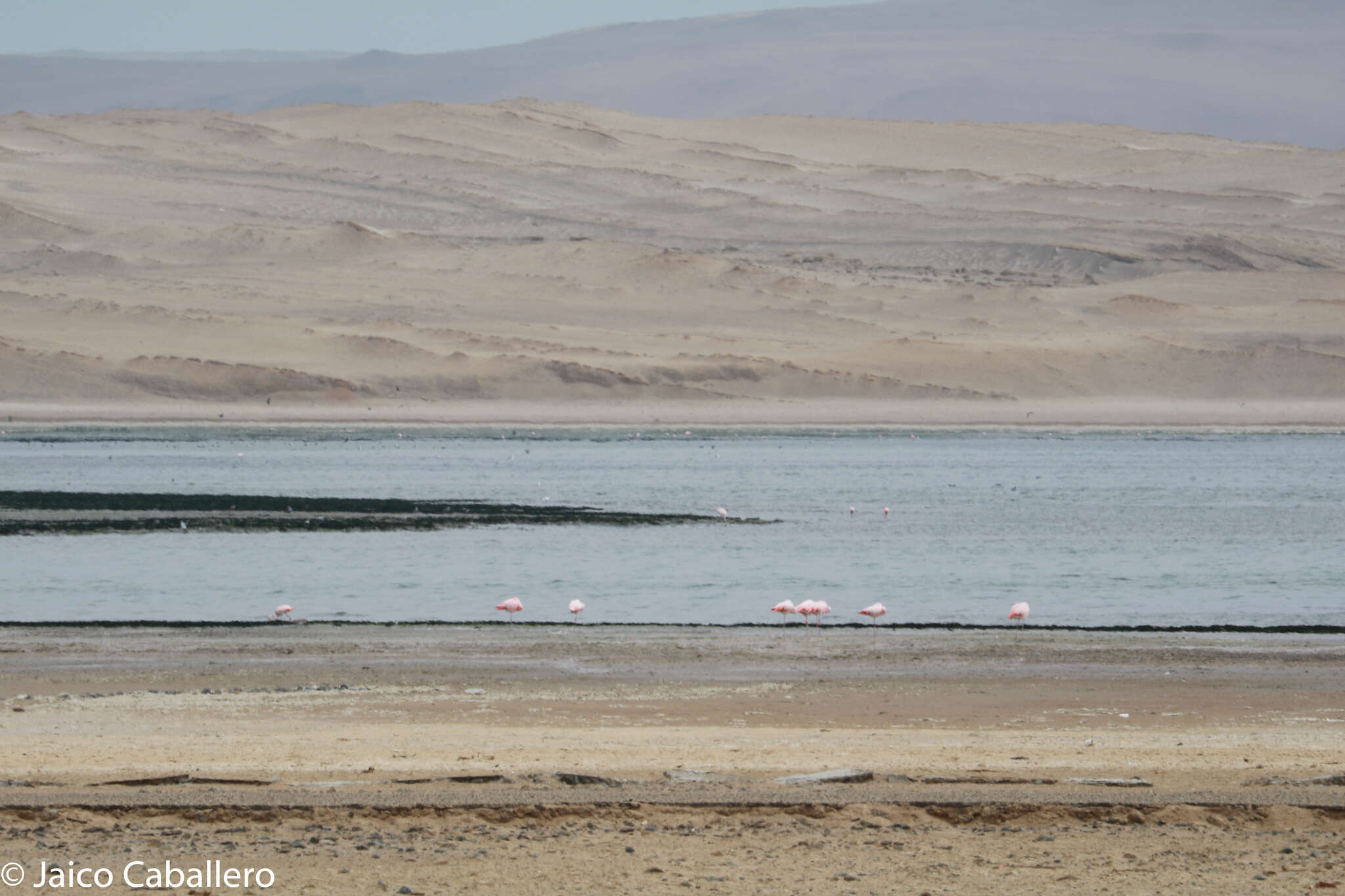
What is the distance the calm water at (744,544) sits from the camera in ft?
58.5

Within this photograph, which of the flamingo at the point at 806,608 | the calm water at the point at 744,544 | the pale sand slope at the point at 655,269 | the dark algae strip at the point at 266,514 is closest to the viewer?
the flamingo at the point at 806,608

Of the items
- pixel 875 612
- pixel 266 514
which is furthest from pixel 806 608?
pixel 266 514

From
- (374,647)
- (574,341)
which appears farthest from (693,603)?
(574,341)

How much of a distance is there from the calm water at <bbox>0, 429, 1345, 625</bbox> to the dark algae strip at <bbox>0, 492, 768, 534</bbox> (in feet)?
3.47

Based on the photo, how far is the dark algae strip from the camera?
2619 centimetres

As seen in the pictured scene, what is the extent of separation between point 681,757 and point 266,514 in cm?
2011

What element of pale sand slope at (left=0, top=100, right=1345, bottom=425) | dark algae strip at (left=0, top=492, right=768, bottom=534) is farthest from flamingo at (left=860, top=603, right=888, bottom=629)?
pale sand slope at (left=0, top=100, right=1345, bottom=425)

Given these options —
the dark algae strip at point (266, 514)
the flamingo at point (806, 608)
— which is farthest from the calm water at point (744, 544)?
the dark algae strip at point (266, 514)

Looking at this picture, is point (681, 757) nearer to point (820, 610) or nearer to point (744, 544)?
point (820, 610)

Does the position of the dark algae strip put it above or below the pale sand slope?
below

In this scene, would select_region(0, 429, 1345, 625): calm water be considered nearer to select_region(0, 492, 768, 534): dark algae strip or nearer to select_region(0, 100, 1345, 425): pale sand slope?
select_region(0, 492, 768, 534): dark algae strip

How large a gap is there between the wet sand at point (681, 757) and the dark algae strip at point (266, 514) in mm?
11315

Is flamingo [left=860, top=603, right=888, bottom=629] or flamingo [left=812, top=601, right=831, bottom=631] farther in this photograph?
flamingo [left=860, top=603, right=888, bottom=629]

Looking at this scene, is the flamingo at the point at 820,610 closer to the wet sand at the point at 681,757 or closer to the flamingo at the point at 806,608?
the flamingo at the point at 806,608
